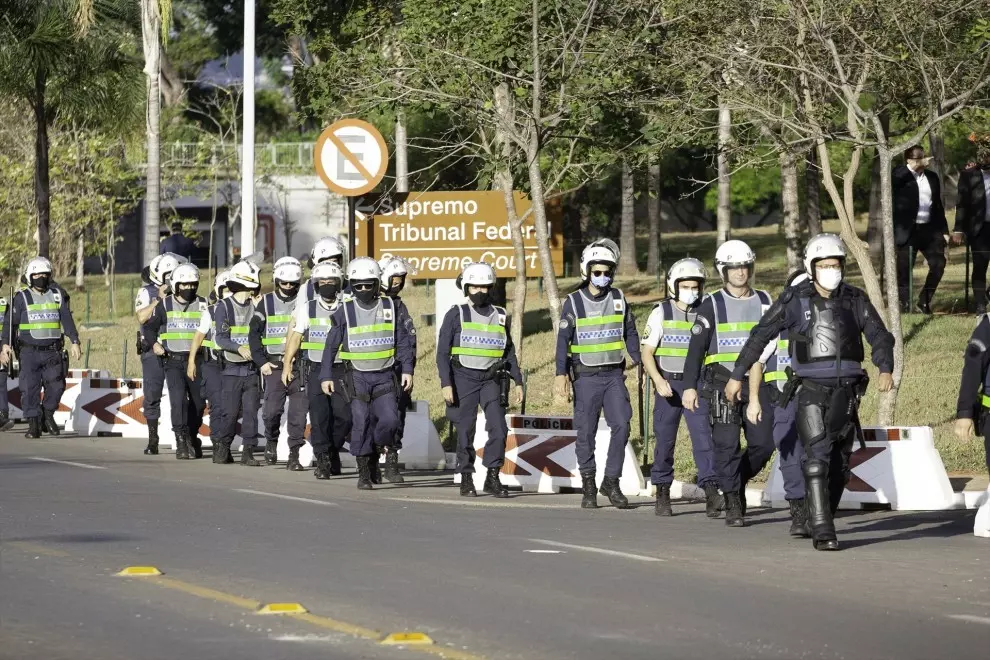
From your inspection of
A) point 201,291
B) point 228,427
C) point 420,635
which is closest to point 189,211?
point 201,291

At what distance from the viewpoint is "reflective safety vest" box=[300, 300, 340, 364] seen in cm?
1758

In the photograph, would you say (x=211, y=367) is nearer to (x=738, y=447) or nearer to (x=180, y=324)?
(x=180, y=324)

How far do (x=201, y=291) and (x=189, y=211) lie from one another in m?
17.5

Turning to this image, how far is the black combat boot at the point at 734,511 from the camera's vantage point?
43.7 feet

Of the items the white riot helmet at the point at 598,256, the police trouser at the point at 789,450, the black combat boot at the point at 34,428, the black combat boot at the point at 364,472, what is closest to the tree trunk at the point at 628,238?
the black combat boot at the point at 34,428

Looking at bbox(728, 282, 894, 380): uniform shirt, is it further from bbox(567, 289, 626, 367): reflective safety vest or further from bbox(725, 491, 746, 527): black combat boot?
bbox(567, 289, 626, 367): reflective safety vest

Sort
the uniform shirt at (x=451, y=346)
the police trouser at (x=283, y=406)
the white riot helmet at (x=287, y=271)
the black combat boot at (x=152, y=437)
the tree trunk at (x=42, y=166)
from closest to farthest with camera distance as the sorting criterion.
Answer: the uniform shirt at (x=451, y=346), the police trouser at (x=283, y=406), the white riot helmet at (x=287, y=271), the black combat boot at (x=152, y=437), the tree trunk at (x=42, y=166)

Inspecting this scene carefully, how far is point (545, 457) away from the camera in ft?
54.6

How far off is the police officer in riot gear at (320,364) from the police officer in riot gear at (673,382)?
382cm

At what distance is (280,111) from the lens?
66.1m

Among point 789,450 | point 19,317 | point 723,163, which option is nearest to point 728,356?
point 789,450

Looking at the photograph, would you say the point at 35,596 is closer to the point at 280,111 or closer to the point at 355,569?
the point at 355,569

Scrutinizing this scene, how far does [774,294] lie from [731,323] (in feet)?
50.5

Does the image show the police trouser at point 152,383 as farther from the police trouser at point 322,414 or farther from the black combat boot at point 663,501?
the black combat boot at point 663,501
